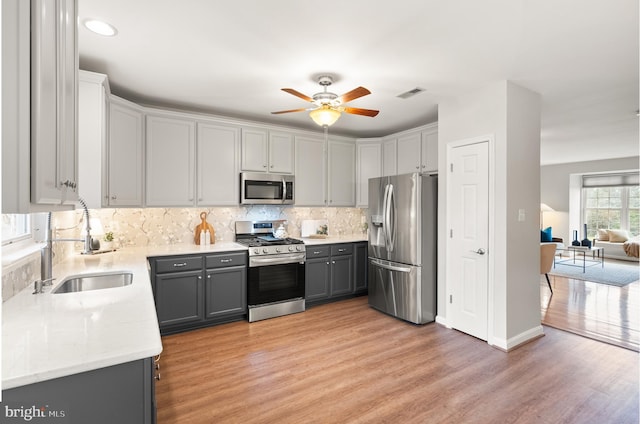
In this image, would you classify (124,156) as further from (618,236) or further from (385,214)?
(618,236)

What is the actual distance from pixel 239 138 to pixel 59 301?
2957 millimetres

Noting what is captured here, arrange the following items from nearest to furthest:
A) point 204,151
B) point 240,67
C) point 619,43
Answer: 1. point 619,43
2. point 240,67
3. point 204,151

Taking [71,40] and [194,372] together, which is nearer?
[71,40]

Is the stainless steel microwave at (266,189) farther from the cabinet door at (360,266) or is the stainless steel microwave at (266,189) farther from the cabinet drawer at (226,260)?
the cabinet door at (360,266)

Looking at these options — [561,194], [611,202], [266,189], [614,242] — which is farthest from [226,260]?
[611,202]

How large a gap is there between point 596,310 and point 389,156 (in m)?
3.45

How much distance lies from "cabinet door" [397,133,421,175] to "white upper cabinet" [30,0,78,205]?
3.94 meters

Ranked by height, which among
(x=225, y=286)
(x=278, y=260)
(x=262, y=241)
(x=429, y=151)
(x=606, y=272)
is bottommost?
(x=606, y=272)

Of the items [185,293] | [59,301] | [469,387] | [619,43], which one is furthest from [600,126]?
[59,301]

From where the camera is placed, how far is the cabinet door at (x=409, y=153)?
4535 mm

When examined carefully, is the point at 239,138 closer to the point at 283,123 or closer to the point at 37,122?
the point at 283,123

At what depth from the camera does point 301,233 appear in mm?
5035

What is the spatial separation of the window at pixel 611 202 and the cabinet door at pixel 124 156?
34.8 ft

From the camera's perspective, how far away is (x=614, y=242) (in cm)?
812
